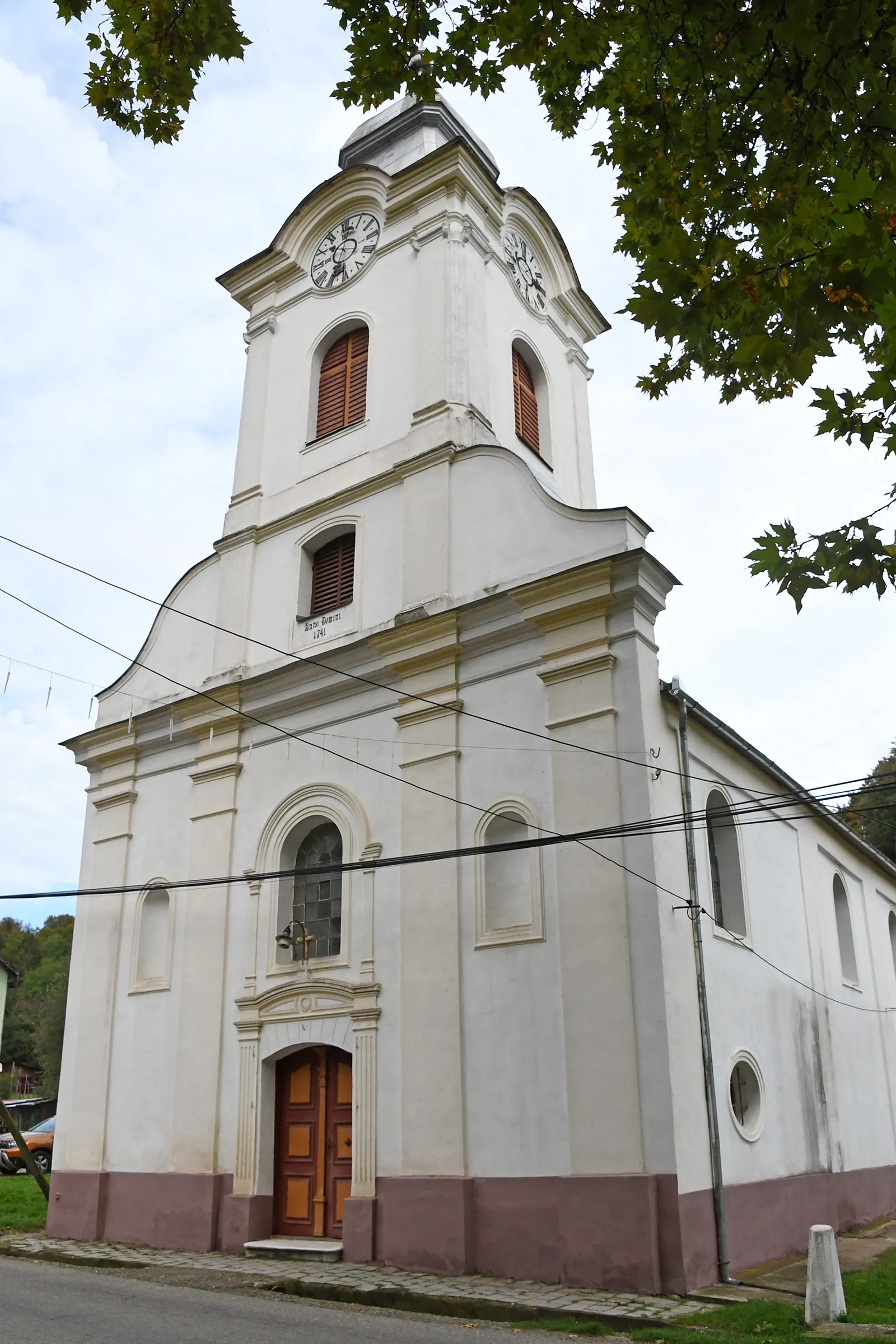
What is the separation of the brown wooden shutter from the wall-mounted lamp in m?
4.46

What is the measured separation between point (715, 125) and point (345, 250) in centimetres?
1316

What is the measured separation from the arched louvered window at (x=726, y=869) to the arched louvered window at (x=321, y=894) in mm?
4719

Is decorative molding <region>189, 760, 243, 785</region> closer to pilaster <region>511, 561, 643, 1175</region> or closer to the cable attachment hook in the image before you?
pilaster <region>511, 561, 643, 1175</region>

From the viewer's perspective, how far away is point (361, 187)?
18891 millimetres

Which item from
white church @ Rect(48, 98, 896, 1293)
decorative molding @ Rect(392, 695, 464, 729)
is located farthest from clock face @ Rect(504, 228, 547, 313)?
decorative molding @ Rect(392, 695, 464, 729)

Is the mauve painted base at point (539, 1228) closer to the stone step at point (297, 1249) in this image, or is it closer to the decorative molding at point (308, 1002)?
the stone step at point (297, 1249)

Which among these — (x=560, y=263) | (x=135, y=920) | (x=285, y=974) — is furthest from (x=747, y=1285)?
(x=560, y=263)

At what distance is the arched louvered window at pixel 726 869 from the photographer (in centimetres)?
1434

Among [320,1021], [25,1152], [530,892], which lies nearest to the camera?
[530,892]

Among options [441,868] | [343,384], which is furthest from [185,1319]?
[343,384]

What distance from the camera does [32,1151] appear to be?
2639 cm

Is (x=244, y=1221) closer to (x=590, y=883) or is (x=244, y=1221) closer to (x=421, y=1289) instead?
(x=421, y=1289)

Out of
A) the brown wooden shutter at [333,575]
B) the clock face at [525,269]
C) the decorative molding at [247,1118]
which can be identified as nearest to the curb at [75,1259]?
the decorative molding at [247,1118]

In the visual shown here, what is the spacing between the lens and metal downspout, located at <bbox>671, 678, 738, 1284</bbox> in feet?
36.9
